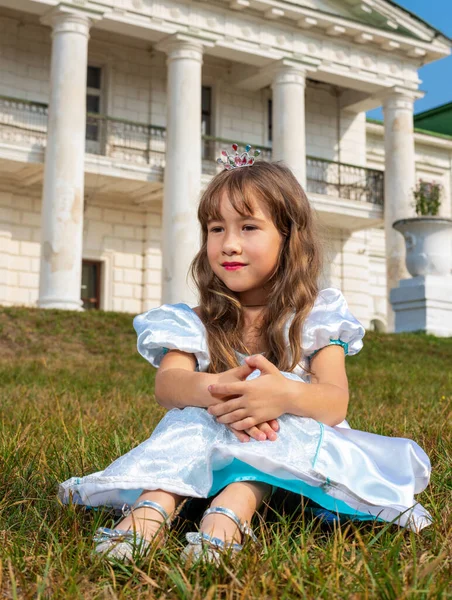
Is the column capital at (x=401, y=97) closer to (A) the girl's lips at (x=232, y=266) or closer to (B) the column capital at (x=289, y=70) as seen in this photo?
(B) the column capital at (x=289, y=70)

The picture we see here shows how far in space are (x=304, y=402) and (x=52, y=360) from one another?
758cm

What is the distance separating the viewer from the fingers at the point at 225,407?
234 centimetres

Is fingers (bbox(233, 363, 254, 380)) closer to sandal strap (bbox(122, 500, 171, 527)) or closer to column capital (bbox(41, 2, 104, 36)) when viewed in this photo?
sandal strap (bbox(122, 500, 171, 527))

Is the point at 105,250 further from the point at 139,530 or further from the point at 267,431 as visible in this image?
the point at 139,530

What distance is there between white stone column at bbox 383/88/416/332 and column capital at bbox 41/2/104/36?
8850 mm

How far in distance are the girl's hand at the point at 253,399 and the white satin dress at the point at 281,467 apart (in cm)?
7

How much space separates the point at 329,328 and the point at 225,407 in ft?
1.71

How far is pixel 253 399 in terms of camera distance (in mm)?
2332

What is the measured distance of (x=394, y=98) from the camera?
24.1 meters

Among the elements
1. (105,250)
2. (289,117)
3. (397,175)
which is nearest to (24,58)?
(105,250)

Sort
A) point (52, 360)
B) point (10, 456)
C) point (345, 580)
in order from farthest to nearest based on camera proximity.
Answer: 1. point (52, 360)
2. point (10, 456)
3. point (345, 580)

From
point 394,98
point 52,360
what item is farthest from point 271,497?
point 394,98

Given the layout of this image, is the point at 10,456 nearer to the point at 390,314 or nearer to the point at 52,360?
the point at 52,360

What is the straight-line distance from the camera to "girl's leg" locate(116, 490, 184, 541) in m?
2.14
